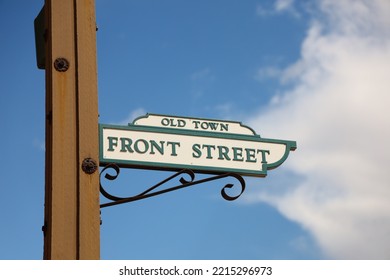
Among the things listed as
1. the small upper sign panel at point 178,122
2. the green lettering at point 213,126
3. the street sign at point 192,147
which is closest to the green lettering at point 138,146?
the street sign at point 192,147

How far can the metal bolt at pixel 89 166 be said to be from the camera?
381cm

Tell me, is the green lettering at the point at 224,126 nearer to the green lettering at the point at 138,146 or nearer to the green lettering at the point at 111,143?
the green lettering at the point at 138,146

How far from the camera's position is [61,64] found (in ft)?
13.2

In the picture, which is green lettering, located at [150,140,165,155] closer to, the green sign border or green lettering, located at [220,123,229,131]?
the green sign border

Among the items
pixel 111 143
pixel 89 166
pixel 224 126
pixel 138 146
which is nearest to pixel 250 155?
pixel 224 126

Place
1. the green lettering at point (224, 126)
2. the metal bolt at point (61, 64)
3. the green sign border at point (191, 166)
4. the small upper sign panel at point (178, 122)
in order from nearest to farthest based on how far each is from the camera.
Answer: the metal bolt at point (61, 64), the green sign border at point (191, 166), the small upper sign panel at point (178, 122), the green lettering at point (224, 126)

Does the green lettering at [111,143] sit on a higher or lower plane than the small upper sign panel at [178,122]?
lower

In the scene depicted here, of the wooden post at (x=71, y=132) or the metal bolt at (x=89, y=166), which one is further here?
the metal bolt at (x=89, y=166)

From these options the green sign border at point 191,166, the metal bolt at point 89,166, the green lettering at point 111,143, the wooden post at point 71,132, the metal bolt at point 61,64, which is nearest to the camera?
the wooden post at point 71,132

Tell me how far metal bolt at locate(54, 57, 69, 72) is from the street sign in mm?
434

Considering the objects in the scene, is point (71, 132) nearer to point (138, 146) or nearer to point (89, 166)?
point (89, 166)

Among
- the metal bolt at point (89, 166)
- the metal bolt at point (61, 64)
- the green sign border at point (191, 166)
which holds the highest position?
the metal bolt at point (61, 64)

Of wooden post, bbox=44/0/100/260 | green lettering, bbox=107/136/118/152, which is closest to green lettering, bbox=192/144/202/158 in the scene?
green lettering, bbox=107/136/118/152

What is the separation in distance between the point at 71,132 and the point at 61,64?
388mm
